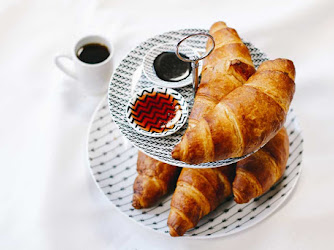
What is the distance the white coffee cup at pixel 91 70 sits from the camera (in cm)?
148

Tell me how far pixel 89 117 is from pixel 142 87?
277 millimetres

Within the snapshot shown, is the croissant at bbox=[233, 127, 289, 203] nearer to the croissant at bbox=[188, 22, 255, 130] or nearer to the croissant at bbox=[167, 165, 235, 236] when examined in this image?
the croissant at bbox=[167, 165, 235, 236]

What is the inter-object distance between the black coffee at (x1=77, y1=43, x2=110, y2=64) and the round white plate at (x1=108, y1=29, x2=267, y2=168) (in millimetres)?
166

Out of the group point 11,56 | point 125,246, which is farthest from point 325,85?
point 11,56

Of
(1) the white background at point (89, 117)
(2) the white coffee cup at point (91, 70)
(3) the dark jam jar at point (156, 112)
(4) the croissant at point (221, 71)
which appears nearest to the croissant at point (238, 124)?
(4) the croissant at point (221, 71)

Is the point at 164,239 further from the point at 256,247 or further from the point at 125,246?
the point at 256,247

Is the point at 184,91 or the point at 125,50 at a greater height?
the point at 125,50

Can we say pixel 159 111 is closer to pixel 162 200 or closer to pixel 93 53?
pixel 162 200

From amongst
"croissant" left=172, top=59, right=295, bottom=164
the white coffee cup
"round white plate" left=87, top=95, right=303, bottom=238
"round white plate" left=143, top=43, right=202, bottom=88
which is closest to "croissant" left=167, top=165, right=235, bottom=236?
"round white plate" left=87, top=95, right=303, bottom=238

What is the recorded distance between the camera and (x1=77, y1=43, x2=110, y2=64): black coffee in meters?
1.52

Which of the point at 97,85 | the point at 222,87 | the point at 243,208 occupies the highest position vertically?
the point at 97,85

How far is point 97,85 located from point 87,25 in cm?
35

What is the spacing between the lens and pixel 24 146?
1479mm

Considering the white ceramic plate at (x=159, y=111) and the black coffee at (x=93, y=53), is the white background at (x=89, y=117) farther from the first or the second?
the white ceramic plate at (x=159, y=111)
